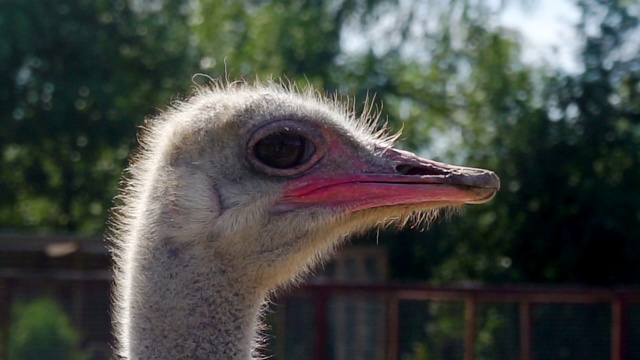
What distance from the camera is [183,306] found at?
118 inches

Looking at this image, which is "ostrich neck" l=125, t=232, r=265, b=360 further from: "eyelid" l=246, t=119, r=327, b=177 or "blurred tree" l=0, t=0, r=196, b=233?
"blurred tree" l=0, t=0, r=196, b=233

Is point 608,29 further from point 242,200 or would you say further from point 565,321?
point 242,200

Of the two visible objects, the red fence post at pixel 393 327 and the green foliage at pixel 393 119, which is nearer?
the red fence post at pixel 393 327

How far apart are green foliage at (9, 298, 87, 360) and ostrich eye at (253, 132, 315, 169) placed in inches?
223

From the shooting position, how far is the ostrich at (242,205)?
9.87 feet

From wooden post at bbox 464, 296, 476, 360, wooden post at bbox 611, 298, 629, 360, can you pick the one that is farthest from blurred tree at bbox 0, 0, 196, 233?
wooden post at bbox 611, 298, 629, 360

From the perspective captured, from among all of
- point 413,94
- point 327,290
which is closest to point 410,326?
point 327,290

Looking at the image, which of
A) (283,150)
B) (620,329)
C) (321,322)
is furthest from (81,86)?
(283,150)

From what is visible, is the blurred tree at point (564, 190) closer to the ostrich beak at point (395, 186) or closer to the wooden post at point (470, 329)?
the wooden post at point (470, 329)

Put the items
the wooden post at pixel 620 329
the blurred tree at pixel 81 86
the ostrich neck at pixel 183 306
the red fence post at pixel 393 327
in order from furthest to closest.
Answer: the blurred tree at pixel 81 86, the red fence post at pixel 393 327, the wooden post at pixel 620 329, the ostrich neck at pixel 183 306

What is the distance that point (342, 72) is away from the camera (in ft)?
61.6

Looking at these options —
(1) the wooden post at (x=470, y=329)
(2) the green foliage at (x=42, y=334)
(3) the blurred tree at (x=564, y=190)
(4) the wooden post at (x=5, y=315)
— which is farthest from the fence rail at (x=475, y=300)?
→ (3) the blurred tree at (x=564, y=190)

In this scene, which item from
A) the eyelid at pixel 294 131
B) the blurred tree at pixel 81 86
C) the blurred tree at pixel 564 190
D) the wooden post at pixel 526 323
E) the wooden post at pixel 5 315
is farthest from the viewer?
the blurred tree at pixel 81 86

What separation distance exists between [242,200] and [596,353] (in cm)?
591
